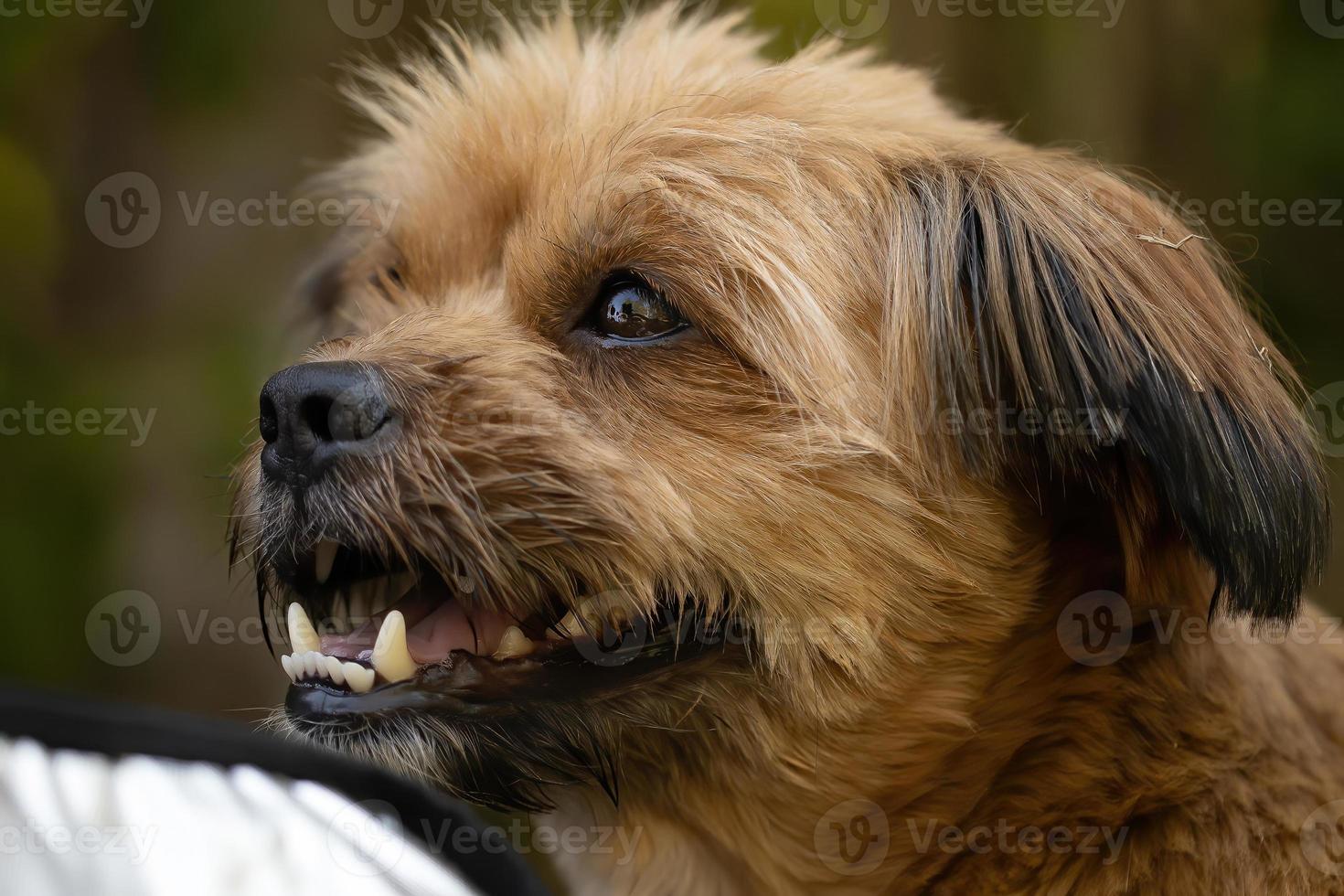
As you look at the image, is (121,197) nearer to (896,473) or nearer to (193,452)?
(193,452)

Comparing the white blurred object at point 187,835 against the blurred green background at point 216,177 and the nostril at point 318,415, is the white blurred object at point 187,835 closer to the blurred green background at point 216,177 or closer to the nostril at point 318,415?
the nostril at point 318,415

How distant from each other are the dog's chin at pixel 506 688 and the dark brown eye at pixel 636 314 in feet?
1.73

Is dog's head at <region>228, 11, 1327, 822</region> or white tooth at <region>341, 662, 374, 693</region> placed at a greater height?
dog's head at <region>228, 11, 1327, 822</region>

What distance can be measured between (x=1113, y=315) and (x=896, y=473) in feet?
1.54

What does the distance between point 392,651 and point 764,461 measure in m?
0.77

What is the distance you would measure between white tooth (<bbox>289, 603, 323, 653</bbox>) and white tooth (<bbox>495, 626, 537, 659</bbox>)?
377mm

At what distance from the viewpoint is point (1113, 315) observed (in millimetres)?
1977

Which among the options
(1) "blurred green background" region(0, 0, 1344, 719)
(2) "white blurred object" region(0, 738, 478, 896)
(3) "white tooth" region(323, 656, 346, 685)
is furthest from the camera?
(1) "blurred green background" region(0, 0, 1344, 719)

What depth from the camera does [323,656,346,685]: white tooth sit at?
212cm

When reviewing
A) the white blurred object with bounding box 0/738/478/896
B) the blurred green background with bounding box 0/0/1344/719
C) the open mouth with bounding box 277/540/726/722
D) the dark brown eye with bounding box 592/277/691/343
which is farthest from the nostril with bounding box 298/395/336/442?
the blurred green background with bounding box 0/0/1344/719

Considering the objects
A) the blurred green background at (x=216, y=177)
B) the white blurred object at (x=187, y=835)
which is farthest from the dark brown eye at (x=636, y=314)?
the blurred green background at (x=216, y=177)

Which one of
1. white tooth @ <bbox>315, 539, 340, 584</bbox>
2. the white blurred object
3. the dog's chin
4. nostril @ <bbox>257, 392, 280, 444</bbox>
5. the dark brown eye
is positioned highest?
the dark brown eye

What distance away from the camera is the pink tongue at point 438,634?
7.22ft

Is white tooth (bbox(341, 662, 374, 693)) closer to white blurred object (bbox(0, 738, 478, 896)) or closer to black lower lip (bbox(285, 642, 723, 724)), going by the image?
black lower lip (bbox(285, 642, 723, 724))
